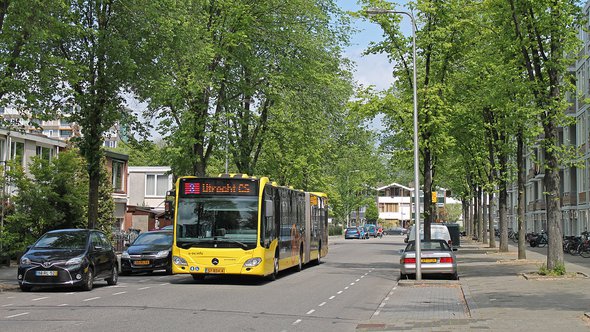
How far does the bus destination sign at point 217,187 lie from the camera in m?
22.7

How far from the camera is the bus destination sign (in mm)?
22672

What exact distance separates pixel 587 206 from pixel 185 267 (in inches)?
1616

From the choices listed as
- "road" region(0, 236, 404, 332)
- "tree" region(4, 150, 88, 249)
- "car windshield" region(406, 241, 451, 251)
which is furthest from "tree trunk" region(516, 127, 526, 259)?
"tree" region(4, 150, 88, 249)

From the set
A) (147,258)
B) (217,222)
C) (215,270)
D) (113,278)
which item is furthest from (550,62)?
(147,258)

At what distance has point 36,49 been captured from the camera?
70.1 feet

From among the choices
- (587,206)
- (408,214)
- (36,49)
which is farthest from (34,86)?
(408,214)

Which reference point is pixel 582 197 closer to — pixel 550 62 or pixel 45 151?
pixel 550 62

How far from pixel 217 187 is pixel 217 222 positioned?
113cm

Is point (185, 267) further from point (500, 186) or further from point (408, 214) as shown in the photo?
point (408, 214)

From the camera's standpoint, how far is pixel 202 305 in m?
16.3

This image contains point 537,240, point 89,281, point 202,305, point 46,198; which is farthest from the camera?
point 537,240

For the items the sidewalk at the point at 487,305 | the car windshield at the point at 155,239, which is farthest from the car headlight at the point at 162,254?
the sidewalk at the point at 487,305

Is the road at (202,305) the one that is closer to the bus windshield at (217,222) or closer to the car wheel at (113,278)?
the car wheel at (113,278)

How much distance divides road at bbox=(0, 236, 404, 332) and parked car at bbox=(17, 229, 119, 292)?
0.43 metres
